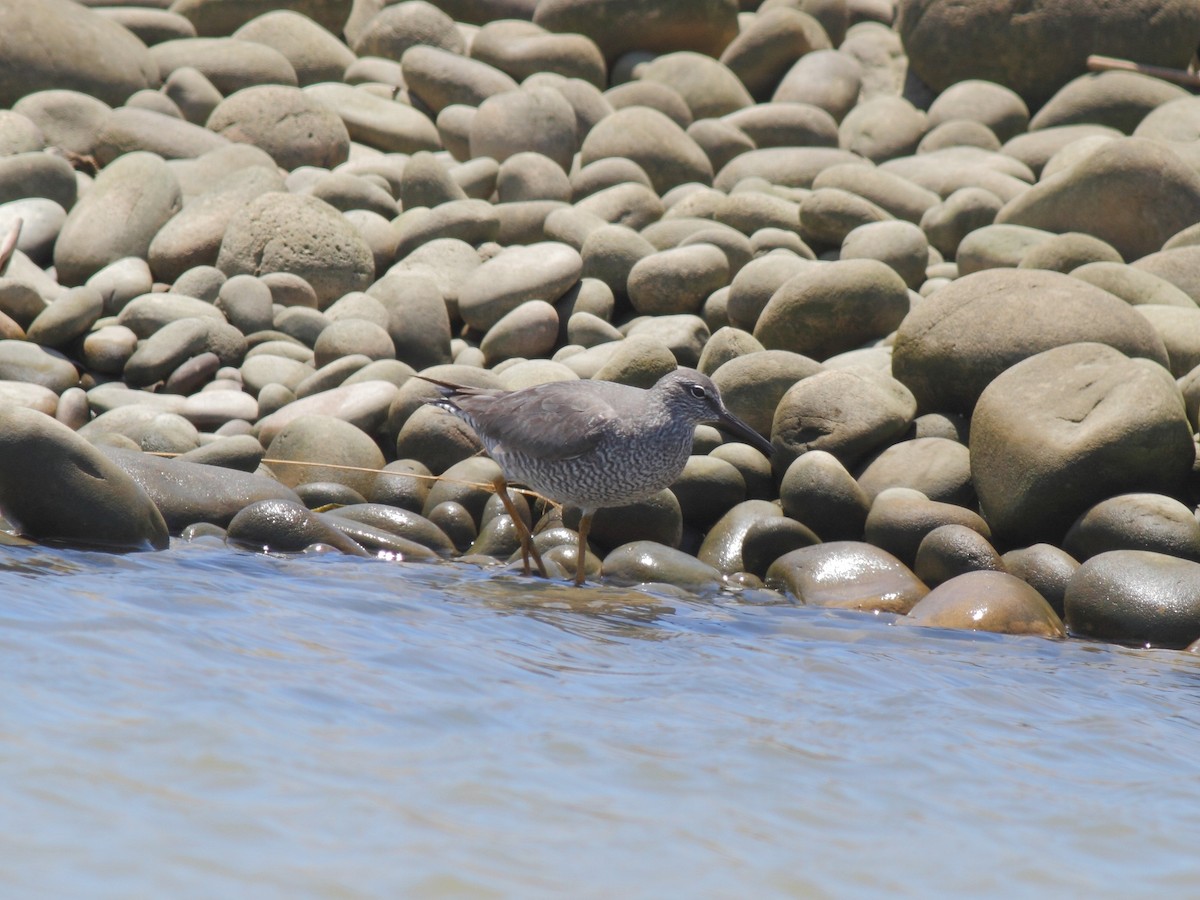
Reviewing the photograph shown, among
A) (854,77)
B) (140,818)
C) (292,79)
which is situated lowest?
(140,818)

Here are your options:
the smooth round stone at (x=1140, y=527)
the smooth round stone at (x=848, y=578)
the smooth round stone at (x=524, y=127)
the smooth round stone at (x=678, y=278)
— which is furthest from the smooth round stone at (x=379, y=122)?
the smooth round stone at (x=1140, y=527)

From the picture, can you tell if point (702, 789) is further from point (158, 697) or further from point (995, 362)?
point (995, 362)

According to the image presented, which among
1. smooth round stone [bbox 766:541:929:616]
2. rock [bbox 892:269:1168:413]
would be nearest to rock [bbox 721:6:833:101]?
rock [bbox 892:269:1168:413]

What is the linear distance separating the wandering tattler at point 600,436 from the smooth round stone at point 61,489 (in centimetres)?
196

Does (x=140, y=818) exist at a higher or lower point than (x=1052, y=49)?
lower

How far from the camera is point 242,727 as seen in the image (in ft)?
12.6

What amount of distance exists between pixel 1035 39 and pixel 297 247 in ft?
29.4

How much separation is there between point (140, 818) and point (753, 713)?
7.24ft

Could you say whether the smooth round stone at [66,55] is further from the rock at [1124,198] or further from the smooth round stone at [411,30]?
the rock at [1124,198]

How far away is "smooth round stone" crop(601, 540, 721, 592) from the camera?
7.32m

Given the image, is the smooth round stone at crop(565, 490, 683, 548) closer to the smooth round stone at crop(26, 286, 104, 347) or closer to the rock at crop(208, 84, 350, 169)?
the smooth round stone at crop(26, 286, 104, 347)

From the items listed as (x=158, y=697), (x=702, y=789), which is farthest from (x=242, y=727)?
(x=702, y=789)

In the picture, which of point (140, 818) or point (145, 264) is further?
point (145, 264)

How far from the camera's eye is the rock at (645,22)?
653 inches
